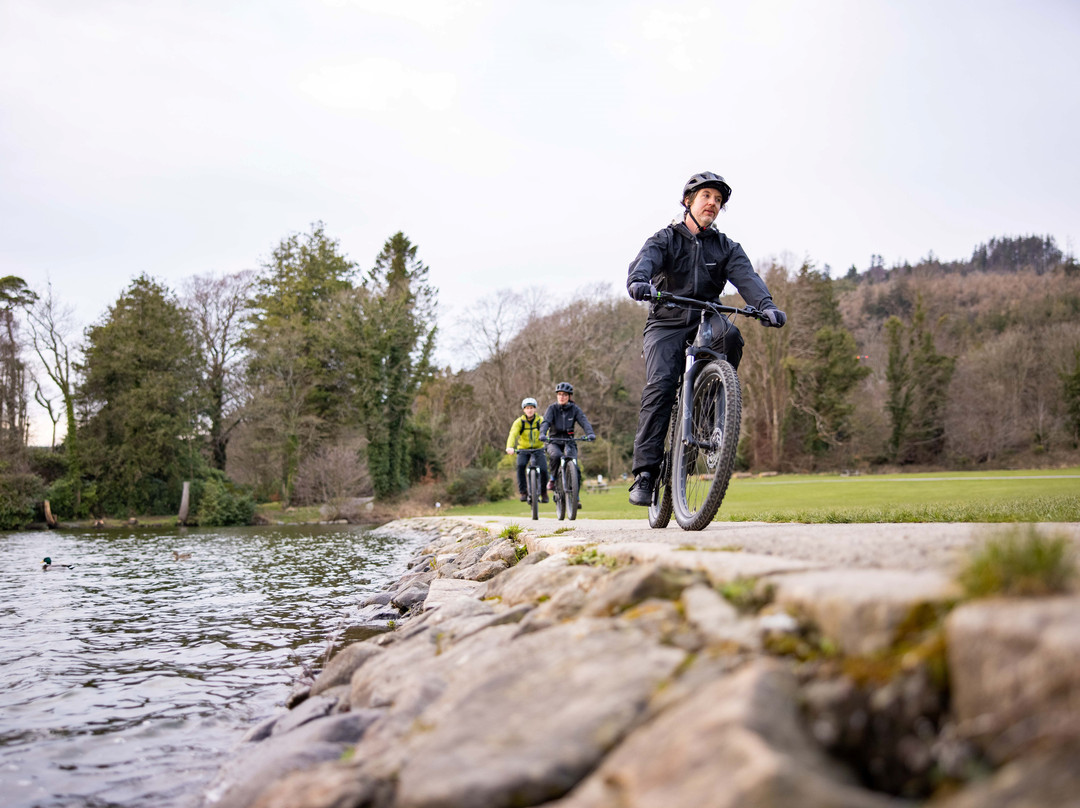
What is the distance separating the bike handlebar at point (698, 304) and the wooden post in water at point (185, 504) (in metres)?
34.2

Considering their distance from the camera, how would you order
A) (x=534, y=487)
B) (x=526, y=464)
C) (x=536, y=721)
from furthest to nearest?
(x=526, y=464)
(x=534, y=487)
(x=536, y=721)

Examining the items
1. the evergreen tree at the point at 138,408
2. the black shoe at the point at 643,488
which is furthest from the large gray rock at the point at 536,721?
Answer: the evergreen tree at the point at 138,408

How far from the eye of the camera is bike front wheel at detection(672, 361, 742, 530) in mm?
4562

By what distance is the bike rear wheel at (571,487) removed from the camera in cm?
1015

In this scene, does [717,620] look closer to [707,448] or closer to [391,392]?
[707,448]

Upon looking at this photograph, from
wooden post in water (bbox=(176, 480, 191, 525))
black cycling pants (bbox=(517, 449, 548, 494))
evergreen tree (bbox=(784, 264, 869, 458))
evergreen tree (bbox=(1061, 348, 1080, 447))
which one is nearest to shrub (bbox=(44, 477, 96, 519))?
wooden post in water (bbox=(176, 480, 191, 525))

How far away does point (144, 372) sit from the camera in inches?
1454

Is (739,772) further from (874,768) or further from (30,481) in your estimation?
(30,481)

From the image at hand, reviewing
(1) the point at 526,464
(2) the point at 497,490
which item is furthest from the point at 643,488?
(2) the point at 497,490

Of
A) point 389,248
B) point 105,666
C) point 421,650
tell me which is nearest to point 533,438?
point 105,666

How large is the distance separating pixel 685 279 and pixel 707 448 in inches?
49.6

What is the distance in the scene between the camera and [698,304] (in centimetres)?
506

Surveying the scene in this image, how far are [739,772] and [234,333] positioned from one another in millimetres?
43929

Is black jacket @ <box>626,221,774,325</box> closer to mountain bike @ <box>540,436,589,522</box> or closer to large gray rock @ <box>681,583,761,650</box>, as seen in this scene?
large gray rock @ <box>681,583,761,650</box>
